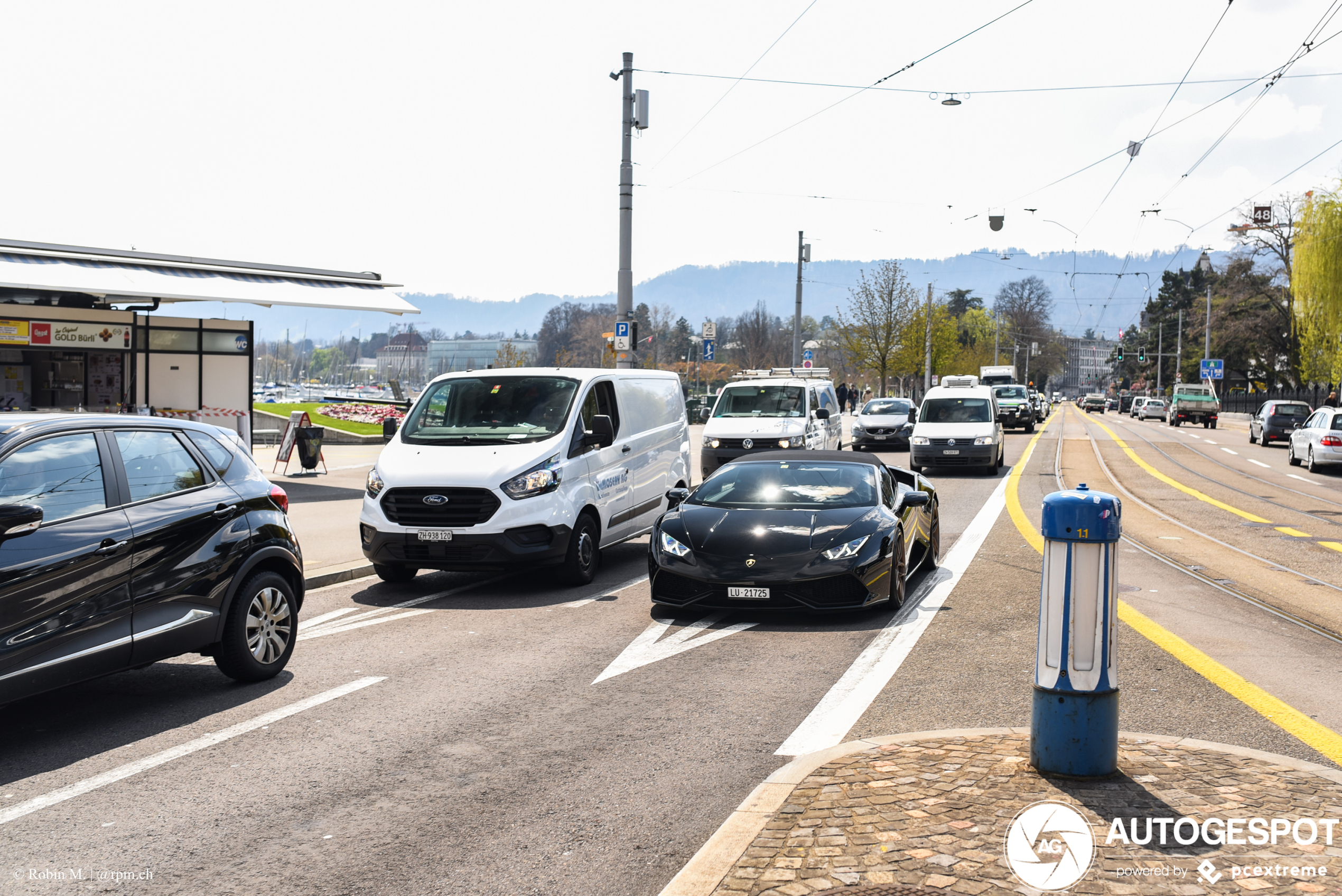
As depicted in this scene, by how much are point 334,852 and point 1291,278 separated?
55.6 metres

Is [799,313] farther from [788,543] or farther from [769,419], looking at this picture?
[788,543]

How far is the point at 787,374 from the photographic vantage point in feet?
90.8

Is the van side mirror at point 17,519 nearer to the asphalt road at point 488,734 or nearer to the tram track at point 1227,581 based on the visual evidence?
the asphalt road at point 488,734

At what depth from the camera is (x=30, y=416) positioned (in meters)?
5.86

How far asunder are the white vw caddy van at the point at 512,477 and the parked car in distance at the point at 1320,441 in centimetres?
2121

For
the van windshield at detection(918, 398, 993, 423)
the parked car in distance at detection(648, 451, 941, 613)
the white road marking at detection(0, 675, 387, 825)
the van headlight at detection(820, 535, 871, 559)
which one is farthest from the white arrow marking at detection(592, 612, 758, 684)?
the van windshield at detection(918, 398, 993, 423)

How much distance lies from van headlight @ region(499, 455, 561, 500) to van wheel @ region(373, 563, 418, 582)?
4.27 feet

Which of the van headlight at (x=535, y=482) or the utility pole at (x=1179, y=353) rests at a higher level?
the utility pole at (x=1179, y=353)

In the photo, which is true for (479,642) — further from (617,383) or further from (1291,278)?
(1291,278)

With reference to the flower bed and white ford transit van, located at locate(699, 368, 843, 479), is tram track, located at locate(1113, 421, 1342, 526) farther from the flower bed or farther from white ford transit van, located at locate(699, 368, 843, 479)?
the flower bed

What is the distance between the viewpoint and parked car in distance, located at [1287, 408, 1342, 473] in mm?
27047

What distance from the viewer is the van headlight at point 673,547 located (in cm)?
884

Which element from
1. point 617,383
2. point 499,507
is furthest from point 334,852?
point 617,383

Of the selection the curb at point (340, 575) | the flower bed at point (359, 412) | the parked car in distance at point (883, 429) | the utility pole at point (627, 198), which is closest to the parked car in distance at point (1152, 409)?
the parked car in distance at point (883, 429)
